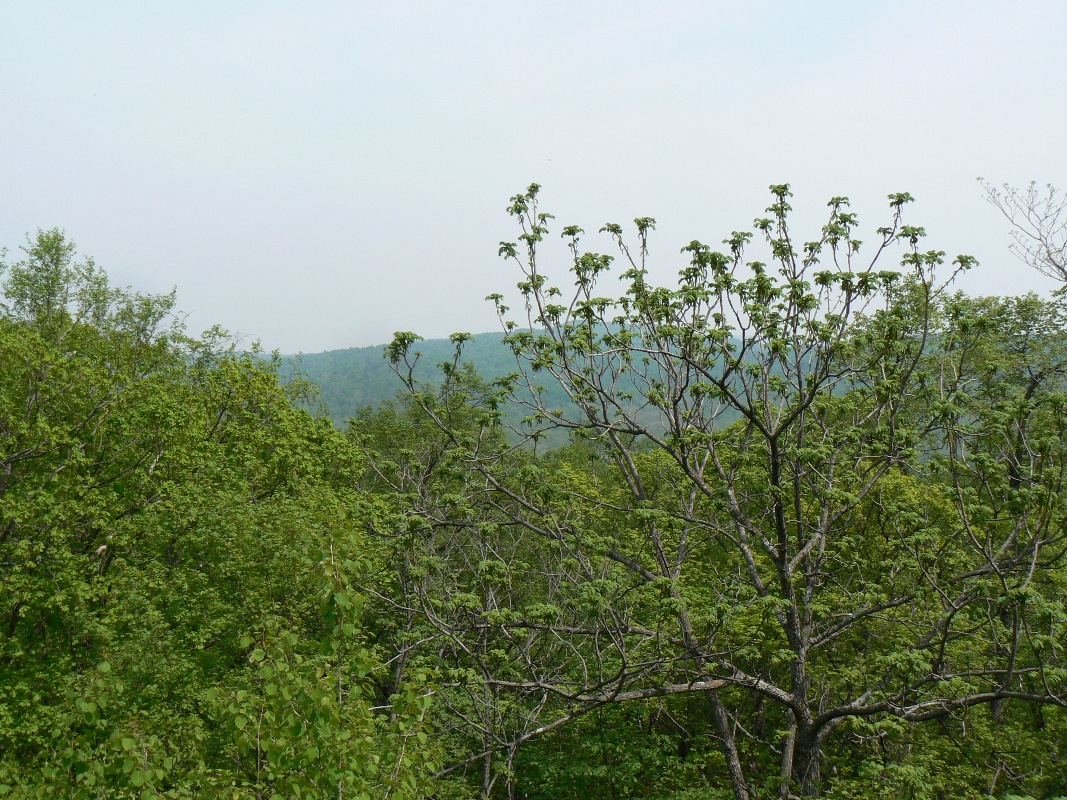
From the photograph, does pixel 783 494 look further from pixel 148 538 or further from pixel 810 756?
pixel 148 538

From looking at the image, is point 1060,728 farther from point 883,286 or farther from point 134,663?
point 134,663

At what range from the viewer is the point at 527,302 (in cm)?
1309

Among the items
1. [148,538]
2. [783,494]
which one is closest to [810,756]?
[783,494]

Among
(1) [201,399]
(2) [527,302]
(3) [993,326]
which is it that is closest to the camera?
(3) [993,326]

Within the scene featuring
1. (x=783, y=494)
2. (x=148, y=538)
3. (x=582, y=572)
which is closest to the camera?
(x=783, y=494)

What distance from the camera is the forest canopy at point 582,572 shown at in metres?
8.17

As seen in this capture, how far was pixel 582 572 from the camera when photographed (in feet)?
45.5

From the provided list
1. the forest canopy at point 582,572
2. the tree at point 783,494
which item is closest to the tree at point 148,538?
the forest canopy at point 582,572

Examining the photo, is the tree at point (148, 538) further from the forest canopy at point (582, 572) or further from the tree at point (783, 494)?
the tree at point (783, 494)

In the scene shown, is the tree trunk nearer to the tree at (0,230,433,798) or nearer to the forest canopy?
the forest canopy

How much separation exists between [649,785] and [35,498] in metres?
16.9

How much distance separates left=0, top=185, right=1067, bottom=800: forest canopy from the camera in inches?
322

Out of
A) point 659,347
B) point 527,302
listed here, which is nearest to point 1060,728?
point 659,347

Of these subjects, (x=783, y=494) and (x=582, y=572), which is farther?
(x=582, y=572)
